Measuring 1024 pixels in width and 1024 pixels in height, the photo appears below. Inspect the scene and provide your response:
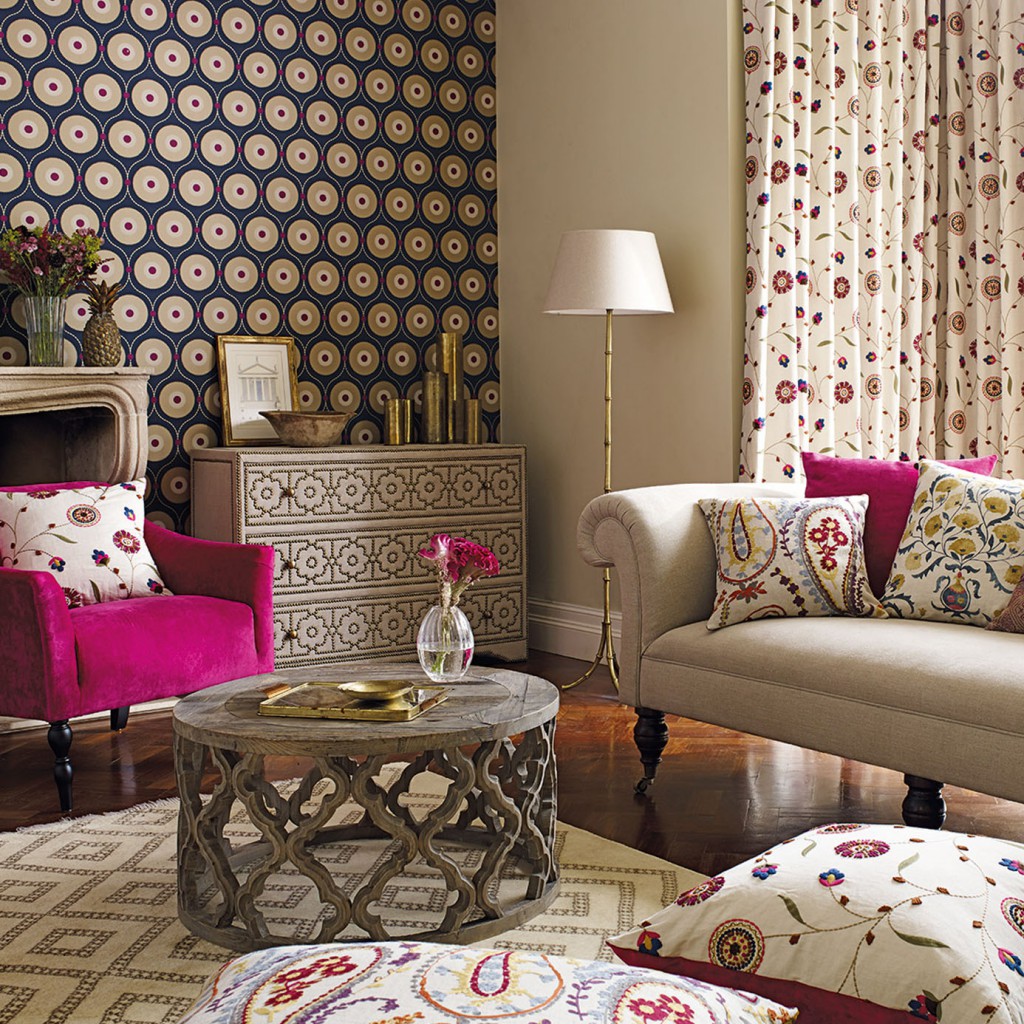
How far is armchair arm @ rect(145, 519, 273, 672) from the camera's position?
145 inches

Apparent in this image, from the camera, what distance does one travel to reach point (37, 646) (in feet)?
10.5

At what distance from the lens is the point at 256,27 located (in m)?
4.88

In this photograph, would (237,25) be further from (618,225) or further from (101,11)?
(618,225)

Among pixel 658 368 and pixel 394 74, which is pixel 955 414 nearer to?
pixel 658 368

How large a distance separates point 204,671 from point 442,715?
1334mm

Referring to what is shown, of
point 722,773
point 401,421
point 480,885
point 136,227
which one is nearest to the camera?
point 480,885

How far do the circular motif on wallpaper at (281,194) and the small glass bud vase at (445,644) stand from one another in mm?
2815

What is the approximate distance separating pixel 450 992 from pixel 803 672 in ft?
6.31

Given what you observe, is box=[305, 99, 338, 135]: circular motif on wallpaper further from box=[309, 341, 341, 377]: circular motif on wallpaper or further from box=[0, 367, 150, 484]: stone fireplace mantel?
box=[0, 367, 150, 484]: stone fireplace mantel

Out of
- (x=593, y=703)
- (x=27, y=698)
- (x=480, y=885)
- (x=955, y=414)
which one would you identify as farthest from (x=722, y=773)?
(x=27, y=698)

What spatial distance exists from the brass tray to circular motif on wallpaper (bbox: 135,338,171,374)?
2427mm

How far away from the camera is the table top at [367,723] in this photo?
7.32ft

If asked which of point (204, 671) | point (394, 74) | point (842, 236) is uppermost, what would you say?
point (394, 74)

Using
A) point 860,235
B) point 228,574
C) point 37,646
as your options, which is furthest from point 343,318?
point 37,646
